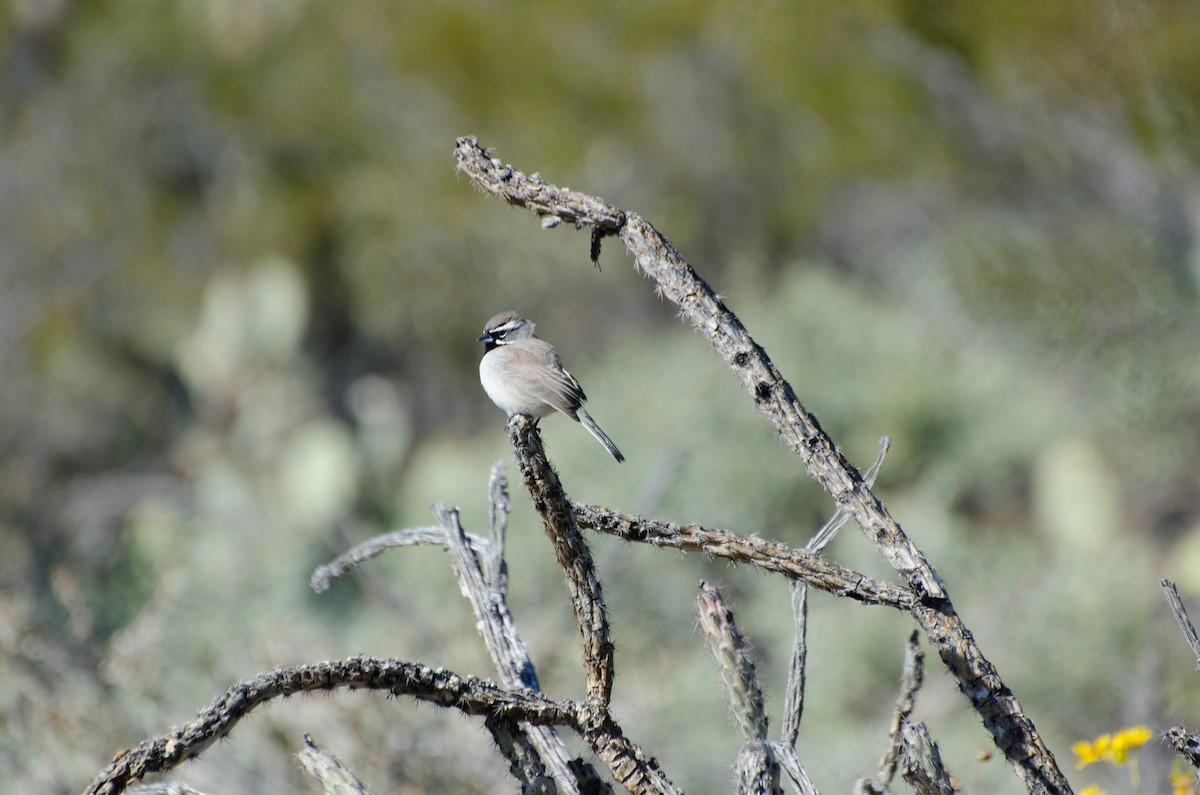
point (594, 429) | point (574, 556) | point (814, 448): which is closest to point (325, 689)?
point (574, 556)

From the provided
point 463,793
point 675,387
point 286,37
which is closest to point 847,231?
point 675,387

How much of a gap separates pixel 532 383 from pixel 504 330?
1.98 ft

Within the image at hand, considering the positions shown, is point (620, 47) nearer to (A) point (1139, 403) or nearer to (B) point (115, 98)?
(B) point (115, 98)

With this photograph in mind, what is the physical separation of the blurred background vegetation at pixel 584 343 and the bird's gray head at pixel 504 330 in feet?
3.08

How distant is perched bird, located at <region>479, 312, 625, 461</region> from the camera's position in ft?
15.2

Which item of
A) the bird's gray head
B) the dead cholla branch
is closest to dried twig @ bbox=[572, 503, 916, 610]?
the dead cholla branch

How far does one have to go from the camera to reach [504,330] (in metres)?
5.21

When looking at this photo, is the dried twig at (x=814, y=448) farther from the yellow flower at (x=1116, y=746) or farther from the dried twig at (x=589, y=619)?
the yellow flower at (x=1116, y=746)

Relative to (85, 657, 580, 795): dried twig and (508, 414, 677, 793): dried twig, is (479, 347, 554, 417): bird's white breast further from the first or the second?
(85, 657, 580, 795): dried twig

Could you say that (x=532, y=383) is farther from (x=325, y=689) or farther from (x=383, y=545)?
(x=325, y=689)

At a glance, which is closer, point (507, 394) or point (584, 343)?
point (507, 394)

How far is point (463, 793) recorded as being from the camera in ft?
16.5

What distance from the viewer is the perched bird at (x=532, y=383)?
15.2ft

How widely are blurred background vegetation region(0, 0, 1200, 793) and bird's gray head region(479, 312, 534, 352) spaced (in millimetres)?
939
